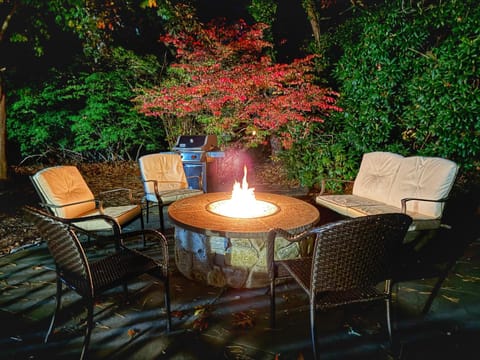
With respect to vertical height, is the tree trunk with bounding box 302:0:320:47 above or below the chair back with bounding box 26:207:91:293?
above

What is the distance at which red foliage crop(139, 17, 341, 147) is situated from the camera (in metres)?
6.77

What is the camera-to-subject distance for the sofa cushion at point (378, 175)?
4043mm

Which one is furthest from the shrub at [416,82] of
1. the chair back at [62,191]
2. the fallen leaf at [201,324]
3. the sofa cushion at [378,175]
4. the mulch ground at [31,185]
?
the chair back at [62,191]

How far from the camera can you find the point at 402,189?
380 cm

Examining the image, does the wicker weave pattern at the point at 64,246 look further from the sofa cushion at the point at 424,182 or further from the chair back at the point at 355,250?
the sofa cushion at the point at 424,182

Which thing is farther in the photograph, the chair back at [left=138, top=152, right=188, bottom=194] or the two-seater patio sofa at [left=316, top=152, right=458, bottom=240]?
the chair back at [left=138, top=152, right=188, bottom=194]

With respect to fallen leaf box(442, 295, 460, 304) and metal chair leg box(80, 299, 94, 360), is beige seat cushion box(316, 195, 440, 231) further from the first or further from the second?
metal chair leg box(80, 299, 94, 360)

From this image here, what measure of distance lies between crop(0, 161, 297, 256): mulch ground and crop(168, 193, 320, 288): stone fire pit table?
228cm

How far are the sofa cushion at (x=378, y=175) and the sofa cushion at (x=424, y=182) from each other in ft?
0.26

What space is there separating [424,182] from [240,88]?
14.6ft

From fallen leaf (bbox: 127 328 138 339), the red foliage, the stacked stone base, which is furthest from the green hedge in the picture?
fallen leaf (bbox: 127 328 138 339)

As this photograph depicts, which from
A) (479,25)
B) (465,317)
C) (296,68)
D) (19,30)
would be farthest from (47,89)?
(465,317)

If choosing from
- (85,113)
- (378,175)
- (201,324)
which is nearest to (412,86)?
(378,175)

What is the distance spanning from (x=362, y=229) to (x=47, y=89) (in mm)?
9759
